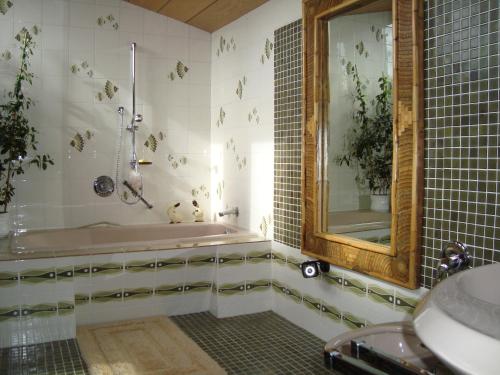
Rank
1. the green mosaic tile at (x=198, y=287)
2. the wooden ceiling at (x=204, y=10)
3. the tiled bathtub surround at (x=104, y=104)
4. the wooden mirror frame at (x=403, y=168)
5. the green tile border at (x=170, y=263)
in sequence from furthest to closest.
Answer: the tiled bathtub surround at (x=104, y=104) → the wooden ceiling at (x=204, y=10) → the green mosaic tile at (x=198, y=287) → the green tile border at (x=170, y=263) → the wooden mirror frame at (x=403, y=168)

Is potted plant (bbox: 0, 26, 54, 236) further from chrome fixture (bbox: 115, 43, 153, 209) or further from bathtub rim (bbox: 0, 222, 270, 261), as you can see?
chrome fixture (bbox: 115, 43, 153, 209)

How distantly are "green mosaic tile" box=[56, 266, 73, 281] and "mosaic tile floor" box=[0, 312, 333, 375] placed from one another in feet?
1.13

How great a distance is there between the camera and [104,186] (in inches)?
148

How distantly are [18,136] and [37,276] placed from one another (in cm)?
111

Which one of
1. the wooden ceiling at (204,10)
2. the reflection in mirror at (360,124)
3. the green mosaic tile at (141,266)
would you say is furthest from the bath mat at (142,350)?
the wooden ceiling at (204,10)

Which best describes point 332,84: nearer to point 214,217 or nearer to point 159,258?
point 159,258

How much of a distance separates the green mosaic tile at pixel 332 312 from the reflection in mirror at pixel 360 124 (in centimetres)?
42

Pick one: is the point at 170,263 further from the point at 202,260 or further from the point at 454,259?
the point at 454,259

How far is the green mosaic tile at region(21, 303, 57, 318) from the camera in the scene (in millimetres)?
2656

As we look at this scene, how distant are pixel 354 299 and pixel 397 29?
1304mm

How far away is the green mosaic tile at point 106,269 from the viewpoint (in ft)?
9.37

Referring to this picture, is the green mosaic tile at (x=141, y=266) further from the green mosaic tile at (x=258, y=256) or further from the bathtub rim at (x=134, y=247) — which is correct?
the green mosaic tile at (x=258, y=256)

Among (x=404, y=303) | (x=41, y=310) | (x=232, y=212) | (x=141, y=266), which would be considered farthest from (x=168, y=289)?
(x=404, y=303)

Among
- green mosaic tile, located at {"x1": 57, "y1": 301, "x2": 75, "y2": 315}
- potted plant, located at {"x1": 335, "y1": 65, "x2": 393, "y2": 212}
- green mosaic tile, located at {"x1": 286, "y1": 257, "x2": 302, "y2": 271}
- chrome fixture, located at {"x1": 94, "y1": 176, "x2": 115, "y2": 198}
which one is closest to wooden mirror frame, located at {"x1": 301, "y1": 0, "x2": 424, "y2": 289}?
potted plant, located at {"x1": 335, "y1": 65, "x2": 393, "y2": 212}
